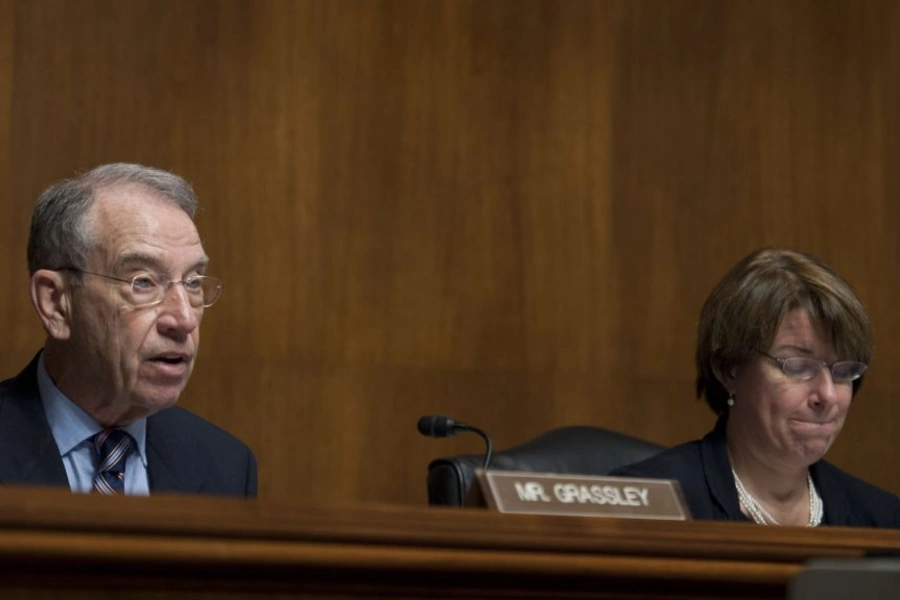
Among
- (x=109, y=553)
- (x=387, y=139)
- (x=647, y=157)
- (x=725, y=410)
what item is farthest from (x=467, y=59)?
(x=109, y=553)

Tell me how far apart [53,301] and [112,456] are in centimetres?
33

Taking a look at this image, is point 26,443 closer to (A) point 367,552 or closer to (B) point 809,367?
(A) point 367,552

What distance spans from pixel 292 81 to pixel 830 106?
5.58ft

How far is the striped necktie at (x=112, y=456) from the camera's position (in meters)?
2.67

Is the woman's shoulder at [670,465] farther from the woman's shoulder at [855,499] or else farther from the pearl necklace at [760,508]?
the woman's shoulder at [855,499]

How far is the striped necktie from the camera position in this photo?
267cm

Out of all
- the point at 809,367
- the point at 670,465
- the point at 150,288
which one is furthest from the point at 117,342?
the point at 809,367

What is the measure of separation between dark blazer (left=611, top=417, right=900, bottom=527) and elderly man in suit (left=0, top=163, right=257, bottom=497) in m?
0.88

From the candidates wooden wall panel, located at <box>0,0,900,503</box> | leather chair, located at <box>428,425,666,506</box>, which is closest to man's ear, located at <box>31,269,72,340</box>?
leather chair, located at <box>428,425,666,506</box>

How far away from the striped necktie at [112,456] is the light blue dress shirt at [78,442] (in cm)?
1

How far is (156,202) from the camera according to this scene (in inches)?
113

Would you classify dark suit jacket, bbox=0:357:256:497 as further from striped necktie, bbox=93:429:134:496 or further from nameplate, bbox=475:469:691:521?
nameplate, bbox=475:469:691:521

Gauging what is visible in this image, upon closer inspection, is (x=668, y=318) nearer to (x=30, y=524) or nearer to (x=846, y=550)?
(x=846, y=550)

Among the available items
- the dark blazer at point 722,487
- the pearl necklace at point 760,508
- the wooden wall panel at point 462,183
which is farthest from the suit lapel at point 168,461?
the pearl necklace at point 760,508
